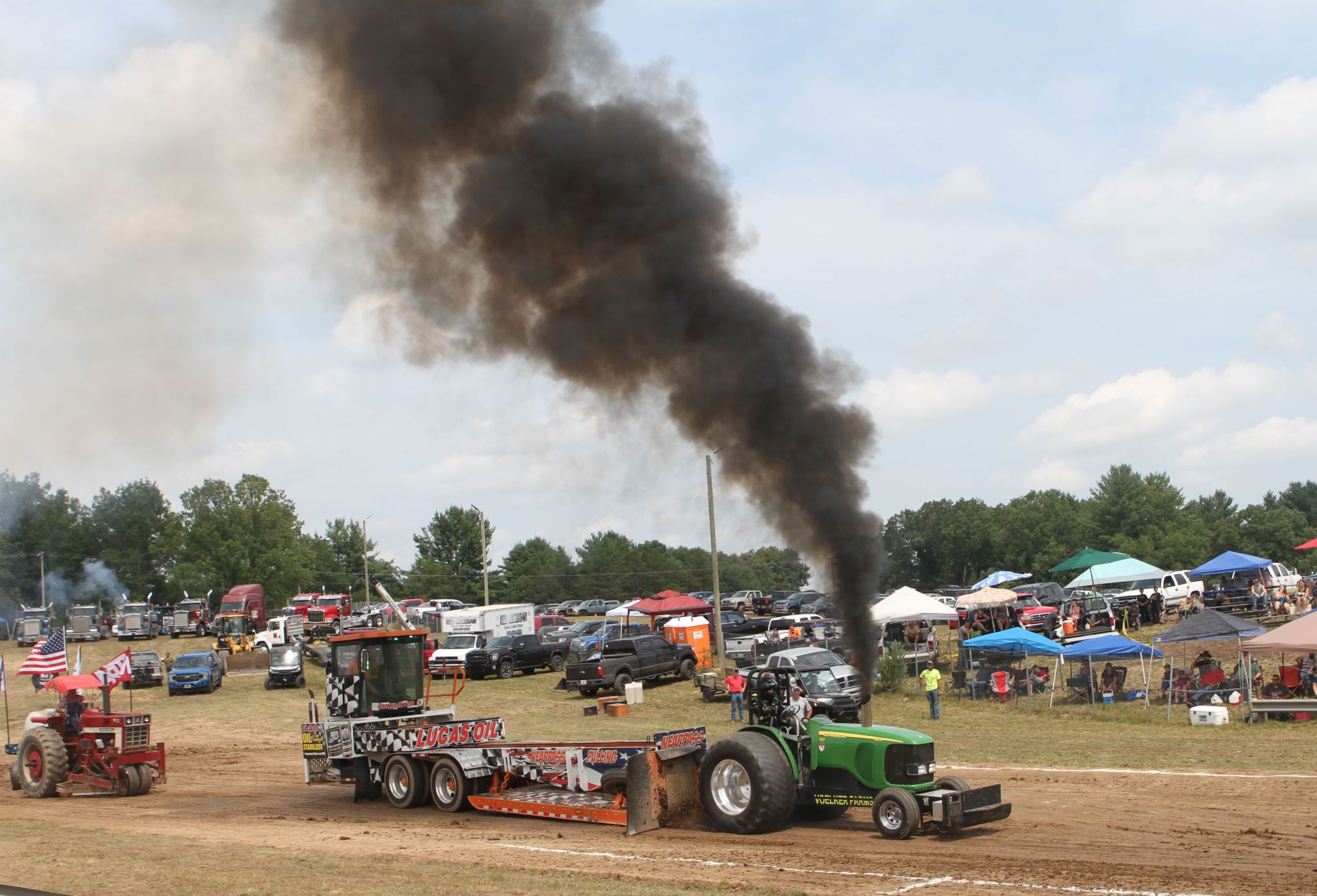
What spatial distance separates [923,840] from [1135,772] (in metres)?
6.69

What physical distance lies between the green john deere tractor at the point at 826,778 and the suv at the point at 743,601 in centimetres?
5459

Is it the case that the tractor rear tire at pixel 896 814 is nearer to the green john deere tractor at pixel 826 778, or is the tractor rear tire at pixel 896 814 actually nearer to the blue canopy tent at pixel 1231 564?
the green john deere tractor at pixel 826 778

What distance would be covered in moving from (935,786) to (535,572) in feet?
391

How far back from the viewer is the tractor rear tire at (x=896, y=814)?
447 inches

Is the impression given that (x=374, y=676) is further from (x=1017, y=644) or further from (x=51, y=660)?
(x=1017, y=644)

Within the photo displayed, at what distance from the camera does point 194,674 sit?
123ft

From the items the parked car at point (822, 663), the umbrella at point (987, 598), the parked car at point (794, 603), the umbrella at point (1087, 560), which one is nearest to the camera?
the parked car at point (822, 663)

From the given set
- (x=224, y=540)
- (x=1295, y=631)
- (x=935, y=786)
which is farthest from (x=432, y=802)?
(x=224, y=540)

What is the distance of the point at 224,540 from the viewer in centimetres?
9225

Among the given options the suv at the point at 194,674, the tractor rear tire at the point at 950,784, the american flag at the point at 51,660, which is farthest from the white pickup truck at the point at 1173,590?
the american flag at the point at 51,660

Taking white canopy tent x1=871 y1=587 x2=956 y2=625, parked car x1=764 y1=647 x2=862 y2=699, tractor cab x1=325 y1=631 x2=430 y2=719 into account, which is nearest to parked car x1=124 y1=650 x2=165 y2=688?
parked car x1=764 y1=647 x2=862 y2=699

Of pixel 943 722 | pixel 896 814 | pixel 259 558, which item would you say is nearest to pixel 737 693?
pixel 943 722

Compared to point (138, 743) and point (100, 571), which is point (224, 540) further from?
point (138, 743)

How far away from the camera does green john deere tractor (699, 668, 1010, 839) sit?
11469mm
